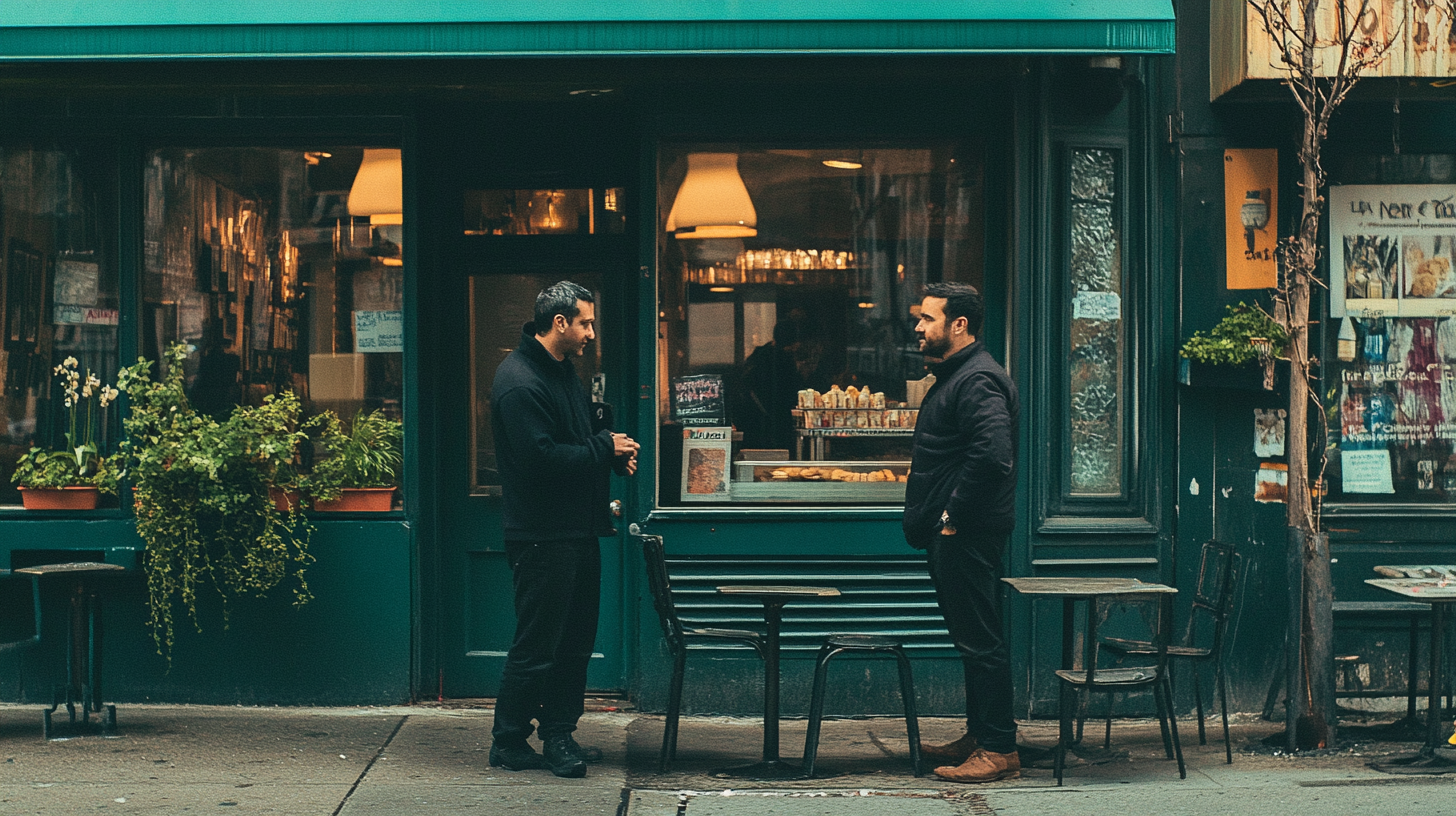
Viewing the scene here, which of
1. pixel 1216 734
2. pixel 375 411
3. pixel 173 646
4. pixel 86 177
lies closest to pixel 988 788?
pixel 1216 734

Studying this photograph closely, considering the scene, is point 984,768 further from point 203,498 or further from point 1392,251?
point 203,498

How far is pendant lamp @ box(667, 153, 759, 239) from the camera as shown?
6.90 meters

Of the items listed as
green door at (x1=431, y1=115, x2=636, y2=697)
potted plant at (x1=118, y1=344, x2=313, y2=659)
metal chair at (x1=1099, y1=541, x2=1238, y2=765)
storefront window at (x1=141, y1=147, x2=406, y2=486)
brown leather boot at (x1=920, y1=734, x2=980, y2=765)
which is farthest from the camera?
green door at (x1=431, y1=115, x2=636, y2=697)

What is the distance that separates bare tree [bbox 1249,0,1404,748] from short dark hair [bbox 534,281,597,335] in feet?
10.4

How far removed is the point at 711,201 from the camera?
6.92 m

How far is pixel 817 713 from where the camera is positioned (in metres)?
5.61

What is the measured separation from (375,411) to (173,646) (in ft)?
4.94

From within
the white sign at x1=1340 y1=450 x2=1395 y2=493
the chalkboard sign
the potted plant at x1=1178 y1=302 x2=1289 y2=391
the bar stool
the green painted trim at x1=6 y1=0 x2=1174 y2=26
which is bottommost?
the bar stool

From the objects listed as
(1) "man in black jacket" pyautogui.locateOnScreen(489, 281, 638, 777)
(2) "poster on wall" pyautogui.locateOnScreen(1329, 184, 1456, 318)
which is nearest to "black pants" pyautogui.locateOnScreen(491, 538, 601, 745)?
(1) "man in black jacket" pyautogui.locateOnScreen(489, 281, 638, 777)

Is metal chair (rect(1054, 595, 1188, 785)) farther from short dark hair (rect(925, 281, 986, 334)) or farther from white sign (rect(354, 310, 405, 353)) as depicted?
white sign (rect(354, 310, 405, 353))

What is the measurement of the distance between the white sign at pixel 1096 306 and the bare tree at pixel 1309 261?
0.83m

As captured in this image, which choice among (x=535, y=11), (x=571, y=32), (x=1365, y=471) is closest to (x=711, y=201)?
(x=571, y=32)

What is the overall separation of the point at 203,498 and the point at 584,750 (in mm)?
2141

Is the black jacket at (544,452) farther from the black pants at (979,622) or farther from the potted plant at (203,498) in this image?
the potted plant at (203,498)
